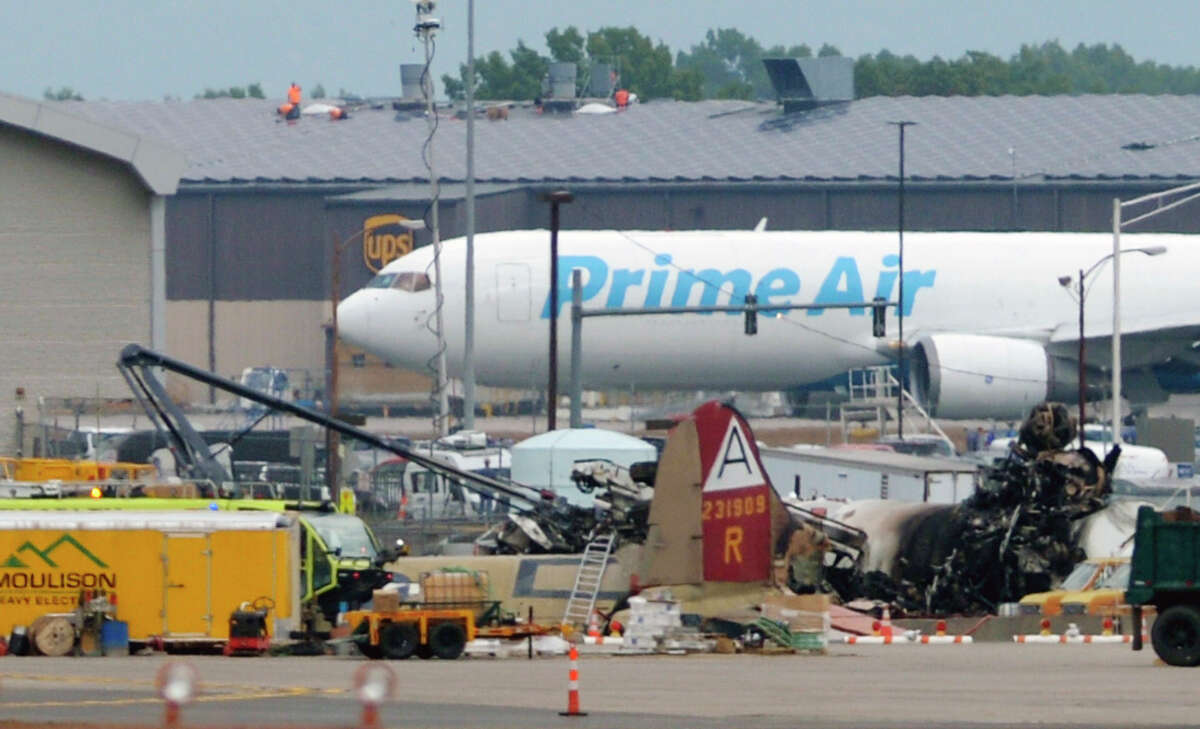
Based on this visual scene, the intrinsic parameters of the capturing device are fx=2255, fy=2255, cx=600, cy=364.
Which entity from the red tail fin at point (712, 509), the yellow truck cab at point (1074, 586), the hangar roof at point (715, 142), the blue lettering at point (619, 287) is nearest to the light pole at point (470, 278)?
the blue lettering at point (619, 287)

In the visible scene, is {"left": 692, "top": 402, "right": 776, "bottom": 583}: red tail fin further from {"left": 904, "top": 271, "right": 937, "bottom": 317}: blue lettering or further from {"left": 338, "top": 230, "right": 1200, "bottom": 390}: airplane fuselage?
{"left": 904, "top": 271, "right": 937, "bottom": 317}: blue lettering

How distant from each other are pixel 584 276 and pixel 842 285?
7.57 m

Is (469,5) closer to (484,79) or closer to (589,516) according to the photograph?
(589,516)

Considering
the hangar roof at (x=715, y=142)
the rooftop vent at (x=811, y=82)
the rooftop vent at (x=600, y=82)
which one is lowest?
the hangar roof at (x=715, y=142)

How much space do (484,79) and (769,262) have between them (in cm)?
10999

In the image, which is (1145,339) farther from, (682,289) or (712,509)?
(712,509)

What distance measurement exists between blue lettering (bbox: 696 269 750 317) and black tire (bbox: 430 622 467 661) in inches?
1562

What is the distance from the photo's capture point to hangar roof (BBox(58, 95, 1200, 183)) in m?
99.5

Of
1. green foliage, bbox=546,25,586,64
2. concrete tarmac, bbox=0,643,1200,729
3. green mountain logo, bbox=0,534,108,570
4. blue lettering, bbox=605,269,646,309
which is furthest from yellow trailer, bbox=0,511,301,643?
green foliage, bbox=546,25,586,64

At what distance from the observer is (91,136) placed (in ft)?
152

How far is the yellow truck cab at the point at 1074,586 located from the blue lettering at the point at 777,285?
32850mm

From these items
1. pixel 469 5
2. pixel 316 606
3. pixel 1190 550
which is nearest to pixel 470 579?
pixel 316 606

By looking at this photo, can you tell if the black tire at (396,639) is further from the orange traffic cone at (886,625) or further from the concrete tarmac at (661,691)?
the orange traffic cone at (886,625)

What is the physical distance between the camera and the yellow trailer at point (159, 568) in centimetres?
2634
